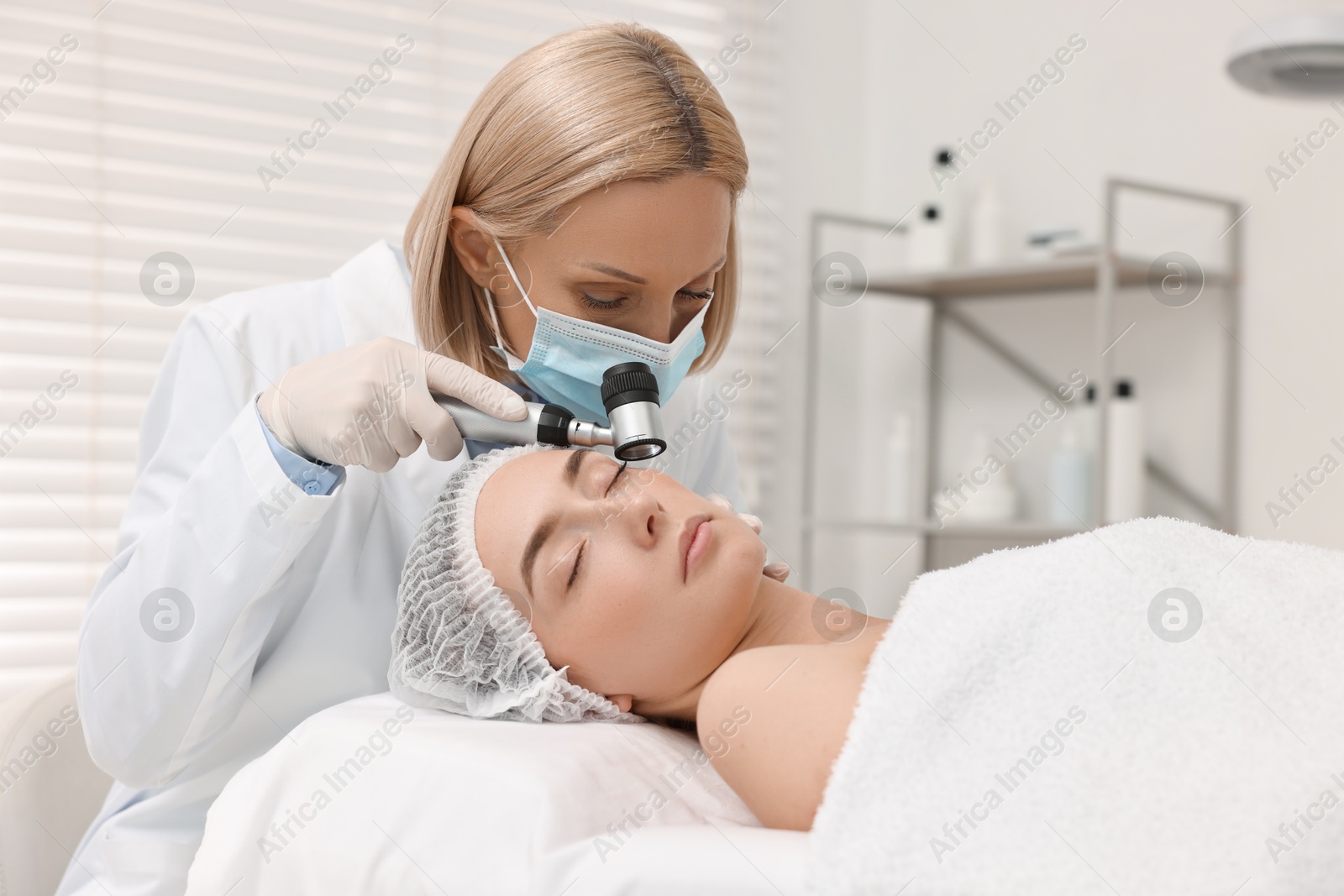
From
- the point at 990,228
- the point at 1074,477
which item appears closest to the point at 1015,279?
the point at 990,228

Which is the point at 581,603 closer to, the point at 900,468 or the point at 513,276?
the point at 513,276

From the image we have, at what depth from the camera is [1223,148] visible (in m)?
2.25

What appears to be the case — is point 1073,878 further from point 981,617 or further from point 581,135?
point 581,135

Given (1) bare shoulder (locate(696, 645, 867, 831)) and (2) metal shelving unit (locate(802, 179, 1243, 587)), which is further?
(2) metal shelving unit (locate(802, 179, 1243, 587))

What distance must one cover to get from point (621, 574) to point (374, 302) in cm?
51

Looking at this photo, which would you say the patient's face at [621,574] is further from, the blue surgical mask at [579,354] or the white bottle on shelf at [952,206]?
Answer: the white bottle on shelf at [952,206]

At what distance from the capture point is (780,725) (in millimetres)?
818

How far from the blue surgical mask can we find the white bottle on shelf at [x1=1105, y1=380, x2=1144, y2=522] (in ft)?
4.05

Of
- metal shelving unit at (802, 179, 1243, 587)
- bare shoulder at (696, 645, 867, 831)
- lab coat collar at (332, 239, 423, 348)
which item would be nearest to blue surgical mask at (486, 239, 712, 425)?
lab coat collar at (332, 239, 423, 348)

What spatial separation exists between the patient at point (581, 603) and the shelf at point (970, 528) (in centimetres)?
139

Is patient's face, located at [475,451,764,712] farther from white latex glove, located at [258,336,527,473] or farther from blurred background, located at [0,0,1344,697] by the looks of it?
blurred background, located at [0,0,1344,697]

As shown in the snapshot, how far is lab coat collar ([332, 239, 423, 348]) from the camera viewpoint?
126cm

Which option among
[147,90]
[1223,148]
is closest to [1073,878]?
[1223,148]

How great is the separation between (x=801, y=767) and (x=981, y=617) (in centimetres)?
17
